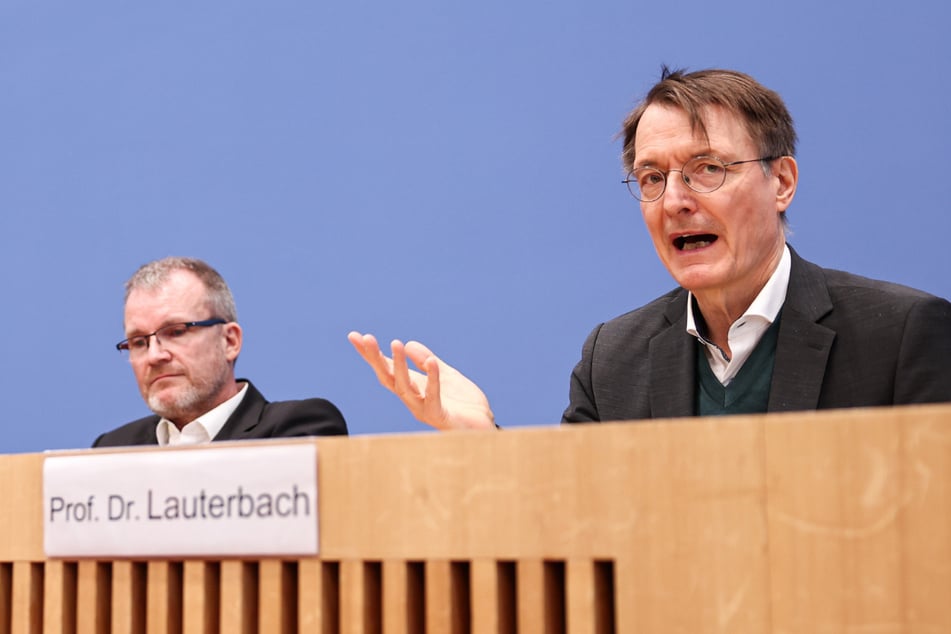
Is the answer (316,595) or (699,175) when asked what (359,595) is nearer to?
(316,595)

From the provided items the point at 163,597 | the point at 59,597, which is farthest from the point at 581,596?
the point at 59,597

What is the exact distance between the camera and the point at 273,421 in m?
2.08

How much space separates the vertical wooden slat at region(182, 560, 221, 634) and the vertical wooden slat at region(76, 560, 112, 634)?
84 mm

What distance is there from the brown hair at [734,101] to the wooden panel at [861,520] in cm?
82

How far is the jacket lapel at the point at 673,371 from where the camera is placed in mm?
1341

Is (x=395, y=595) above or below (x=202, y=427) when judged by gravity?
below

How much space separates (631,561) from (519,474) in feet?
0.29

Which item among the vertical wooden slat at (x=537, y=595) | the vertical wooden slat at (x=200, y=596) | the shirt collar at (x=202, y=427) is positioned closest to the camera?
the vertical wooden slat at (x=537, y=595)

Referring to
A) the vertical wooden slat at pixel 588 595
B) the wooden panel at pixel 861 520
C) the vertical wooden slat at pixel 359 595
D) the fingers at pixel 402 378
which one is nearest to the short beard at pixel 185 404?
the fingers at pixel 402 378

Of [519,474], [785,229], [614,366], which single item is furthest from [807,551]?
[785,229]

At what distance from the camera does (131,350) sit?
2246 mm

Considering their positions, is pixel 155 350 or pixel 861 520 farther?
pixel 155 350

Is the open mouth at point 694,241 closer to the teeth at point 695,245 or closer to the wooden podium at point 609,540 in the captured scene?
the teeth at point 695,245

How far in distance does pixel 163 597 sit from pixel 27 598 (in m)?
0.14
